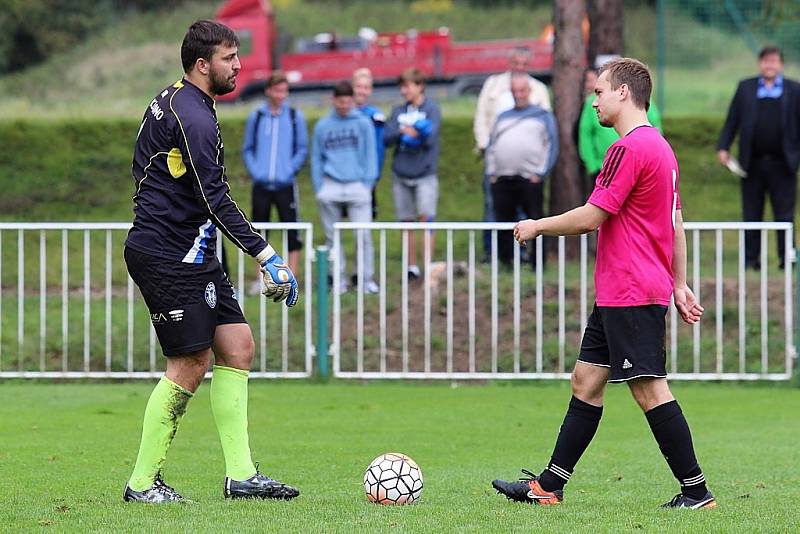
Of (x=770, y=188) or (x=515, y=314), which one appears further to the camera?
(x=770, y=188)

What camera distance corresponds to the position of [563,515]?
595 cm

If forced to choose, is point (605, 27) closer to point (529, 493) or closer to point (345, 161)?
point (345, 161)

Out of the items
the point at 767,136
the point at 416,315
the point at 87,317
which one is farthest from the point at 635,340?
the point at 767,136

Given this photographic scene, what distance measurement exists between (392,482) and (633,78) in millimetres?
2106

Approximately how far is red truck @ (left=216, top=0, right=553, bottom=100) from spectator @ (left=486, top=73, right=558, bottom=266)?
43.3 feet

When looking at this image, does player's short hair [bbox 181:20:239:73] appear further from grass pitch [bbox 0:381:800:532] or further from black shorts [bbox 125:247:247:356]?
grass pitch [bbox 0:381:800:532]

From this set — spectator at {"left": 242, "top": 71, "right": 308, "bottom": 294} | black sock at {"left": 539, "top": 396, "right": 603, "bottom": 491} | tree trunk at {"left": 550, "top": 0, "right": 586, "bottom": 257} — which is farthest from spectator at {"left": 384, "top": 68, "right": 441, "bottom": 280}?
black sock at {"left": 539, "top": 396, "right": 603, "bottom": 491}

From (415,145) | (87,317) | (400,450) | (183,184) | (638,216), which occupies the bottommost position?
(400,450)

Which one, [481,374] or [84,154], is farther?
[84,154]

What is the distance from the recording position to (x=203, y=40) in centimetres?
622

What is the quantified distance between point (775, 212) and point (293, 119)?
16.9 feet

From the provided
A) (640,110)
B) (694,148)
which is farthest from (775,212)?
(640,110)

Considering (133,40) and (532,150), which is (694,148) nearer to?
(532,150)

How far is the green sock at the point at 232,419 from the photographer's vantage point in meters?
6.42
